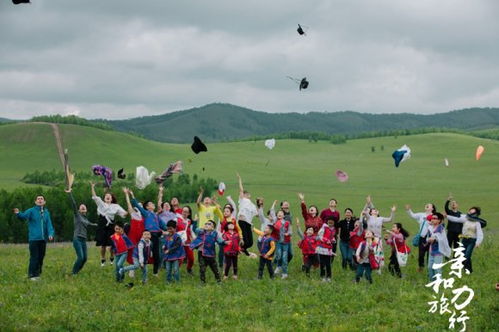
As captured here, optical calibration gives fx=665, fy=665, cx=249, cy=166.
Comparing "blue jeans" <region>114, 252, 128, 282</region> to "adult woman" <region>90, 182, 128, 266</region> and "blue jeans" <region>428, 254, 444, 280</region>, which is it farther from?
"blue jeans" <region>428, 254, 444, 280</region>

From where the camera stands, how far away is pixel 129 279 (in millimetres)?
18125

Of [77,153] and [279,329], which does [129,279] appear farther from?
[77,153]

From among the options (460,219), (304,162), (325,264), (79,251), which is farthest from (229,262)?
(304,162)

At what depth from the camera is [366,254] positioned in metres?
17.0

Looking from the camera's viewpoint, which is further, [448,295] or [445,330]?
[448,295]

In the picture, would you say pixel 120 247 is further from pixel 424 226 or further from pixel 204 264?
pixel 424 226

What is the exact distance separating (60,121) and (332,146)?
76124mm

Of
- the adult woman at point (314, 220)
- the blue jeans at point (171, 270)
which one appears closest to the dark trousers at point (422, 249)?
the adult woman at point (314, 220)

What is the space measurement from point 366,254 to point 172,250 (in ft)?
16.5

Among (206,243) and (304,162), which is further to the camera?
(304,162)

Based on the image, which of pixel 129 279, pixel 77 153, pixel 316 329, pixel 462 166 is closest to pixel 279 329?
pixel 316 329

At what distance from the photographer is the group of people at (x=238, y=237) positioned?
1748 cm

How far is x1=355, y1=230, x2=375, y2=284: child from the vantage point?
55.3ft

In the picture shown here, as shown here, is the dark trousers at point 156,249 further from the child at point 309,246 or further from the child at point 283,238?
the child at point 309,246
